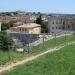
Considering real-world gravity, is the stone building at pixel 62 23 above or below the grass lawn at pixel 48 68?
below

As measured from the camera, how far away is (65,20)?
86.0 metres

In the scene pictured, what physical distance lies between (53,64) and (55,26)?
229 ft

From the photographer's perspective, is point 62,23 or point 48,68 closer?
point 48,68

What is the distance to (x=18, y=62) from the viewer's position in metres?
16.2

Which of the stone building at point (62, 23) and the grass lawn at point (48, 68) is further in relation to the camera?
the stone building at point (62, 23)

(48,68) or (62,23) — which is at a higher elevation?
(48,68)

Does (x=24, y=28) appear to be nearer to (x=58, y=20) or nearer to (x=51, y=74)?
(x=58, y=20)

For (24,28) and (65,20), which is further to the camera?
(65,20)

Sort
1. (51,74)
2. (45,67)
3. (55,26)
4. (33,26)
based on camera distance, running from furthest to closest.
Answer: (55,26)
(33,26)
(45,67)
(51,74)

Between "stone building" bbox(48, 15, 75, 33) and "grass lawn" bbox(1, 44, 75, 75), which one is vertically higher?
"grass lawn" bbox(1, 44, 75, 75)

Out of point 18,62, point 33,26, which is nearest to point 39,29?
point 33,26

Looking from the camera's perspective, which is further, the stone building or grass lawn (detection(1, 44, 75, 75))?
the stone building

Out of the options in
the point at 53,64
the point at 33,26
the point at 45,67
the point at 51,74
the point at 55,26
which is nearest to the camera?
the point at 51,74

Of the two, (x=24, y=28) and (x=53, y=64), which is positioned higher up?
(x=53, y=64)
